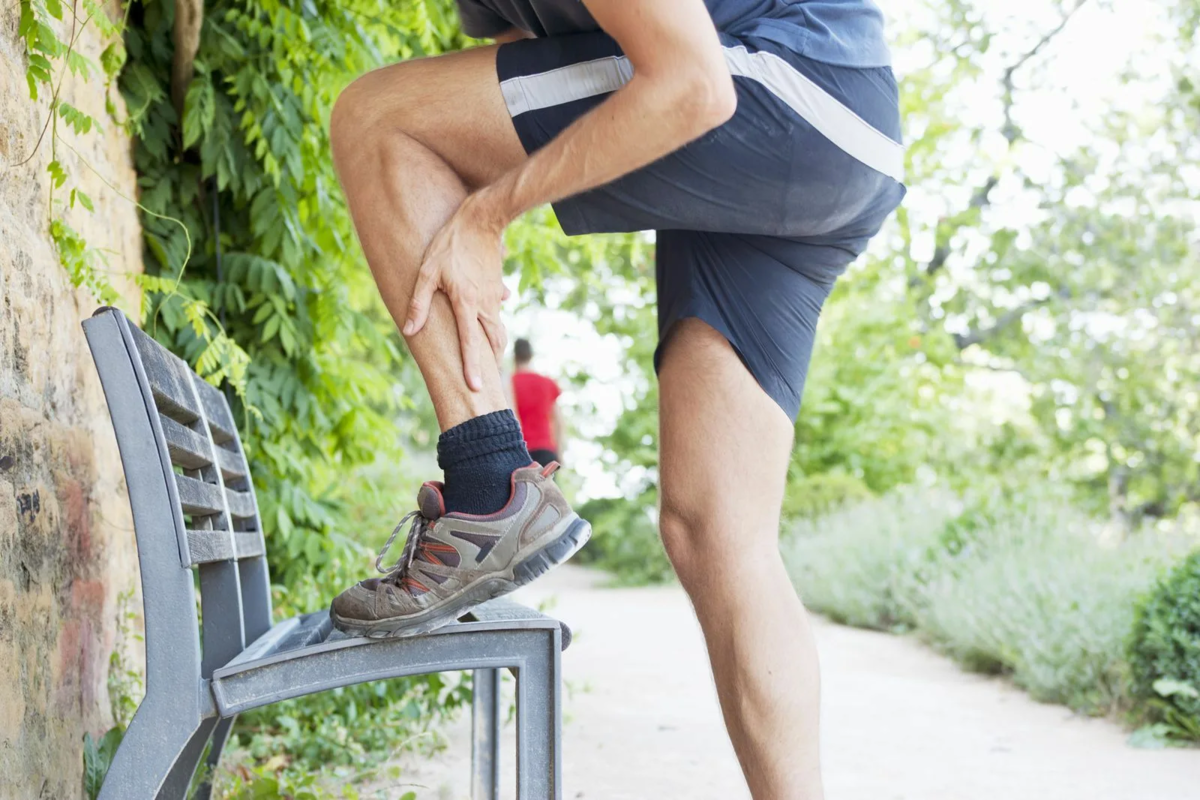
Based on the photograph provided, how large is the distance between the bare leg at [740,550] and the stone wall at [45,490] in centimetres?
99

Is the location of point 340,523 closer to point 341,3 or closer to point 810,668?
point 341,3

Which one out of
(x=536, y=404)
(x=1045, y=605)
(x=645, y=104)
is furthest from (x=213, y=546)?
(x=536, y=404)

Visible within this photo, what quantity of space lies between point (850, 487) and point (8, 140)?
8268 mm

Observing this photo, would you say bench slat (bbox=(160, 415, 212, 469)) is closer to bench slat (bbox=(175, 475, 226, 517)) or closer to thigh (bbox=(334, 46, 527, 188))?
bench slat (bbox=(175, 475, 226, 517))

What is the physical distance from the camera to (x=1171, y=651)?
3611 mm

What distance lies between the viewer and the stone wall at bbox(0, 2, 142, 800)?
1529 millimetres

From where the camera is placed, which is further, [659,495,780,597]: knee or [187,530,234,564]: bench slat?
[659,495,780,597]: knee

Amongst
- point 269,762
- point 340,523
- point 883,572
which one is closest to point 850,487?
point 883,572

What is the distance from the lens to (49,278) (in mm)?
1857

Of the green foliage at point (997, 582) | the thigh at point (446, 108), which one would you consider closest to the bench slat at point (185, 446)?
the thigh at point (446, 108)

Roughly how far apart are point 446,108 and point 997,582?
466 cm

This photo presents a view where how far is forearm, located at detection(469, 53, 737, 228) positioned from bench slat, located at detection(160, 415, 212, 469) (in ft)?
1.62

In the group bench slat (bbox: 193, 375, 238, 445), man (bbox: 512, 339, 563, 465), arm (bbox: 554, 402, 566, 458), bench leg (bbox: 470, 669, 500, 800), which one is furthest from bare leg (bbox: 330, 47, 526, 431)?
arm (bbox: 554, 402, 566, 458)

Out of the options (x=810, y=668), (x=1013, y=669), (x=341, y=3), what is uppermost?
(x=341, y=3)
